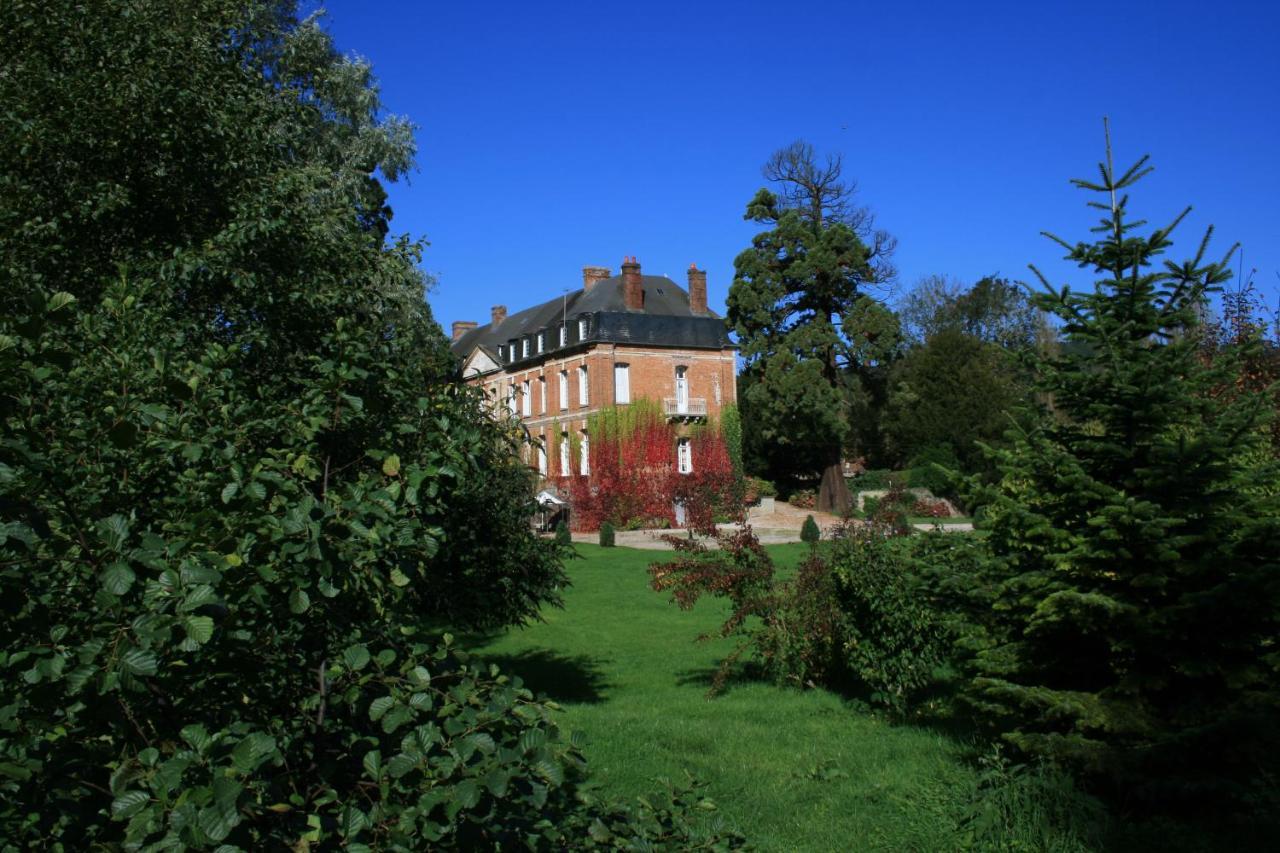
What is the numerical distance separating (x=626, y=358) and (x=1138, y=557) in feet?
128

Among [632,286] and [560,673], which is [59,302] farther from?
[632,286]

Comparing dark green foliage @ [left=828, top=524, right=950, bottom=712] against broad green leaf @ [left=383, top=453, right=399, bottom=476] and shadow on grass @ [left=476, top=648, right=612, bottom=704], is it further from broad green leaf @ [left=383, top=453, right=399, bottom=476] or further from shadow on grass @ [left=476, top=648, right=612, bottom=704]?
broad green leaf @ [left=383, top=453, right=399, bottom=476]

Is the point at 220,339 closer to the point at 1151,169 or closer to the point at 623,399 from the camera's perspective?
the point at 1151,169

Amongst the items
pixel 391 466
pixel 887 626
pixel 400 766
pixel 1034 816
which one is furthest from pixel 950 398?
pixel 400 766

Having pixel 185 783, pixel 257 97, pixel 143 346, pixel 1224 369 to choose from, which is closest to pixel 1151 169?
pixel 1224 369

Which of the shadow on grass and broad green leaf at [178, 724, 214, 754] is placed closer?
broad green leaf at [178, 724, 214, 754]

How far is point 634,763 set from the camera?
7.21 metres

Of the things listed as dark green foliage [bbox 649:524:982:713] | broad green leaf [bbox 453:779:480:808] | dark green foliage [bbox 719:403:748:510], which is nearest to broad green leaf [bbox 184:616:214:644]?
Answer: broad green leaf [bbox 453:779:480:808]

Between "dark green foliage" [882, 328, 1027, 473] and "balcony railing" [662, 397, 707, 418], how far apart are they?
9440 millimetres

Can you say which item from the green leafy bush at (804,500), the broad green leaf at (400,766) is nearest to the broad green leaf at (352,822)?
the broad green leaf at (400,766)

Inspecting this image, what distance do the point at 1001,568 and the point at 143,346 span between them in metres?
5.35

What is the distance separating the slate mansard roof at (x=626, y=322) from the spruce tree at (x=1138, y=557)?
3803 centimetres

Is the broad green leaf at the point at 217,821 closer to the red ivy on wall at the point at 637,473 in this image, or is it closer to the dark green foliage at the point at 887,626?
the dark green foliage at the point at 887,626

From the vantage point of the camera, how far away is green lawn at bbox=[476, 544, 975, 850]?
5.85 metres
